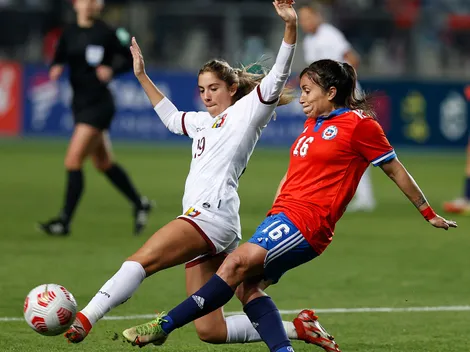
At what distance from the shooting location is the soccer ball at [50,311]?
5.32 meters

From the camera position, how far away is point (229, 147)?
5781 mm

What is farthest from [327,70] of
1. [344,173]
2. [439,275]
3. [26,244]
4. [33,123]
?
[33,123]

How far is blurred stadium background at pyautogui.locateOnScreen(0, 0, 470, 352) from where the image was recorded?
7410mm

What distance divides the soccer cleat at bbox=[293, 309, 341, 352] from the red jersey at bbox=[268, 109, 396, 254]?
1.96ft

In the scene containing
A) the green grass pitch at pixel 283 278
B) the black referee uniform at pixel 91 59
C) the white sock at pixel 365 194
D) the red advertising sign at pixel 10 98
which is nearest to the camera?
the green grass pitch at pixel 283 278

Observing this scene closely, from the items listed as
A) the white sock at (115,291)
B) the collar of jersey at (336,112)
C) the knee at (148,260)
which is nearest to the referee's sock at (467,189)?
the collar of jersey at (336,112)

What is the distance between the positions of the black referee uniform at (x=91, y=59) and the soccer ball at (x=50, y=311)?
5564 millimetres

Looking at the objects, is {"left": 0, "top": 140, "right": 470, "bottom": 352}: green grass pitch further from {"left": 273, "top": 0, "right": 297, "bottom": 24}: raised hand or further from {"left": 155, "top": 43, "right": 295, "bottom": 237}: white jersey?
{"left": 273, "top": 0, "right": 297, "bottom": 24}: raised hand

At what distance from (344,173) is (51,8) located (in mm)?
20308

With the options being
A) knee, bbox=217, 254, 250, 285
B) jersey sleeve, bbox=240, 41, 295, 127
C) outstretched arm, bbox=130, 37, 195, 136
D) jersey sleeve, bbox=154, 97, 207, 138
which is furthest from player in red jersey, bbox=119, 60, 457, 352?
outstretched arm, bbox=130, 37, 195, 136

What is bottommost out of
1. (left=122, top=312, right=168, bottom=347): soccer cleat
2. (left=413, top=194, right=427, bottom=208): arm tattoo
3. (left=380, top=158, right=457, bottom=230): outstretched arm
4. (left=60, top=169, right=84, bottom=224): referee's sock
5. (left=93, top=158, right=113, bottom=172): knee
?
(left=60, top=169, right=84, bottom=224): referee's sock

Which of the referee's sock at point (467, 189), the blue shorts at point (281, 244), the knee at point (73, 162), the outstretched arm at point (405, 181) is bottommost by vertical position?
the referee's sock at point (467, 189)

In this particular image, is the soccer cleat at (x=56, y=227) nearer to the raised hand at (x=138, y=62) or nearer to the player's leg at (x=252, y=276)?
the raised hand at (x=138, y=62)

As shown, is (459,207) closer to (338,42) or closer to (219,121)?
(338,42)
